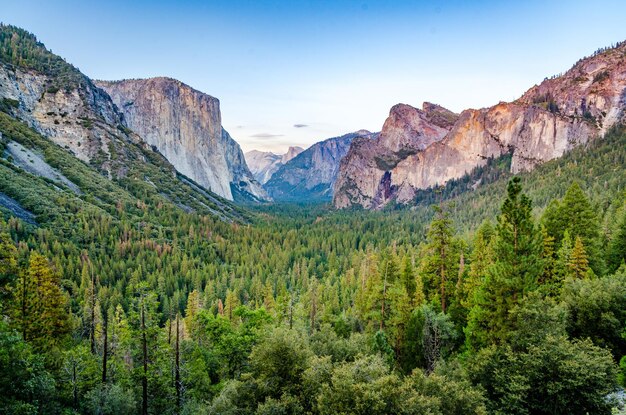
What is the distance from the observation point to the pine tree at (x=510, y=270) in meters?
23.7

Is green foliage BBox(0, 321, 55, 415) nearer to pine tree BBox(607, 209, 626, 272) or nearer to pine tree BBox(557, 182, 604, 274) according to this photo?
pine tree BBox(557, 182, 604, 274)

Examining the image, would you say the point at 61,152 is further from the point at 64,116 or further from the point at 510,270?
the point at 510,270

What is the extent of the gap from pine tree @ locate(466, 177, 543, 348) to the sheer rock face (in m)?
174

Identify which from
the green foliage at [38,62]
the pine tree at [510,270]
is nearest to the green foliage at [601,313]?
the pine tree at [510,270]

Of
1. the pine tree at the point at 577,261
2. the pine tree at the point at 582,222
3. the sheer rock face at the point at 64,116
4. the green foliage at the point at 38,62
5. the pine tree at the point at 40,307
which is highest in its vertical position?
the green foliage at the point at 38,62

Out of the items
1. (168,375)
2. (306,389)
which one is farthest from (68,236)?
(306,389)

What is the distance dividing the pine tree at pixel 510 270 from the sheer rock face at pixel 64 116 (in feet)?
572

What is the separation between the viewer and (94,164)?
167 meters

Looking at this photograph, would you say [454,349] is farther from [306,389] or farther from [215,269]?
[215,269]

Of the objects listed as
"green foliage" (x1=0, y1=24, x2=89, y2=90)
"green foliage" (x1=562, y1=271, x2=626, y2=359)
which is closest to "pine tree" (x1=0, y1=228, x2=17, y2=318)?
"green foliage" (x1=562, y1=271, x2=626, y2=359)

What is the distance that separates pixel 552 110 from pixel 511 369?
724 ft

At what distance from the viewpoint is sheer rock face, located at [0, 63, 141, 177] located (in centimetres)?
15862

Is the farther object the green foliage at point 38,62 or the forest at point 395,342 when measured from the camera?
the green foliage at point 38,62

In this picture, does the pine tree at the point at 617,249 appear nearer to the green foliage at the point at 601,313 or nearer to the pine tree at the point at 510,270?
the green foliage at the point at 601,313
